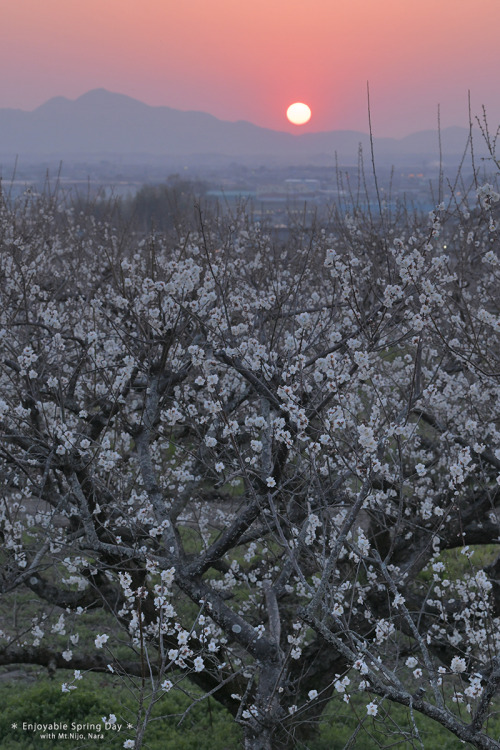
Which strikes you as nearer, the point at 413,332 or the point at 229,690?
the point at 413,332

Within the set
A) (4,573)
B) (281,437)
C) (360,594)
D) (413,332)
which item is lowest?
(360,594)

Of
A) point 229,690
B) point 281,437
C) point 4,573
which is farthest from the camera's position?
point 229,690

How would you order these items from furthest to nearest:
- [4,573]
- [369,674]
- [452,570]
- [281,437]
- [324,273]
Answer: [324,273]
[452,570]
[4,573]
[281,437]
[369,674]

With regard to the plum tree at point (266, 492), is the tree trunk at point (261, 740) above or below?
below

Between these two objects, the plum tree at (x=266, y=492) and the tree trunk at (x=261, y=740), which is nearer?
the plum tree at (x=266, y=492)

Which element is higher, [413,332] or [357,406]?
[413,332]

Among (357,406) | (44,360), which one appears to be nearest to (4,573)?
(44,360)

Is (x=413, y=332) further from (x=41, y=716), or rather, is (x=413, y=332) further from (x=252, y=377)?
(x=41, y=716)

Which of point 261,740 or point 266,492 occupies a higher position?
point 266,492

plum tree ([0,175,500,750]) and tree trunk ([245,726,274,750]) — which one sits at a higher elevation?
plum tree ([0,175,500,750])

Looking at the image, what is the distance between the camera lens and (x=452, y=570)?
11.9m

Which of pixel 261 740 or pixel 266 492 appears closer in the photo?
pixel 261 740

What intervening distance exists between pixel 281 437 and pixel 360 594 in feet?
11.1

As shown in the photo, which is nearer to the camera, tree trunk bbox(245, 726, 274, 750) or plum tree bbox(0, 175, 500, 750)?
A: plum tree bbox(0, 175, 500, 750)
